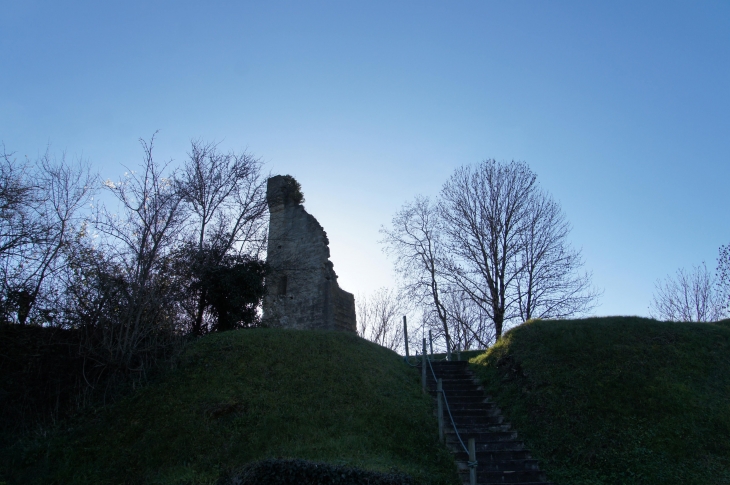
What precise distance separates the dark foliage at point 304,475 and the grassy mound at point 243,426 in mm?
252

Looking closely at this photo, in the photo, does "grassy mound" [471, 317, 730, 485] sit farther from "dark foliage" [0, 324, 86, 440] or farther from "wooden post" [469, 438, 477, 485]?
"dark foliage" [0, 324, 86, 440]

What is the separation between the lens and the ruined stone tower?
1961cm

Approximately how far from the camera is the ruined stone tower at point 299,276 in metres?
19.6

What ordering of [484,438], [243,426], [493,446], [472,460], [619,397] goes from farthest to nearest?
[619,397] < [484,438] < [493,446] < [243,426] < [472,460]

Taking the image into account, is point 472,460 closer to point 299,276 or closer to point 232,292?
point 232,292

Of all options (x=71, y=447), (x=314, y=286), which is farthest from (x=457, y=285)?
(x=71, y=447)

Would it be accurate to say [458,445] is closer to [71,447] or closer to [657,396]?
[657,396]

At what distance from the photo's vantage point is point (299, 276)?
20.2 m

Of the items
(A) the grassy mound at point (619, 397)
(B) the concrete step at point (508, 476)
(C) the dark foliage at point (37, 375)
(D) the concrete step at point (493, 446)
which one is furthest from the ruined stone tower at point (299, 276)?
(B) the concrete step at point (508, 476)

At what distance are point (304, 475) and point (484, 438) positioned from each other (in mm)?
4638

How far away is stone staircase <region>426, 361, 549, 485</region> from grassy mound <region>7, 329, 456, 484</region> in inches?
21.1

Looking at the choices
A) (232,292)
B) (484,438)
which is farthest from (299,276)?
(484,438)

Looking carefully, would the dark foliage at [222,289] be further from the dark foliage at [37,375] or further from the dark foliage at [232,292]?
the dark foliage at [37,375]

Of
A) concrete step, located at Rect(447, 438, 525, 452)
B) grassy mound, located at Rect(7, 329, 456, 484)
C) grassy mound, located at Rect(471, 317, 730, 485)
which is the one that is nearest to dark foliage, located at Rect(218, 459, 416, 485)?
grassy mound, located at Rect(7, 329, 456, 484)
